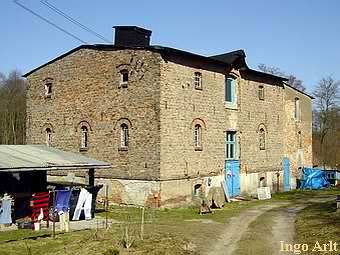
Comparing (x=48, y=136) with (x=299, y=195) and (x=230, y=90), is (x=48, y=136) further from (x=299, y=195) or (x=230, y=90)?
(x=299, y=195)

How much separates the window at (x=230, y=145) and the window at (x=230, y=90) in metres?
1.96

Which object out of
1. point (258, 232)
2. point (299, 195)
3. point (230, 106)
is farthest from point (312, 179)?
point (258, 232)

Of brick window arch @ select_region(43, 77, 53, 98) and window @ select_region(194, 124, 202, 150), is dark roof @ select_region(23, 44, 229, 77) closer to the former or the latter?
brick window arch @ select_region(43, 77, 53, 98)

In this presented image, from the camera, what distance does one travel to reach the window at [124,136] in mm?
24812

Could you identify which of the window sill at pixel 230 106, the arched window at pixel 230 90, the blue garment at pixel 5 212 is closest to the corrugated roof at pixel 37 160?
the blue garment at pixel 5 212

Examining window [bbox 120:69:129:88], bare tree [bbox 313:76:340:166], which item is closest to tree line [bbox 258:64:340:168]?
bare tree [bbox 313:76:340:166]

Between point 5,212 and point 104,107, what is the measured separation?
10.00 m

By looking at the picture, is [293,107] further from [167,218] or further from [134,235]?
[134,235]

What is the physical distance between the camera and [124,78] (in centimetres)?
2516

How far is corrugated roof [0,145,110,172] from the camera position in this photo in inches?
669

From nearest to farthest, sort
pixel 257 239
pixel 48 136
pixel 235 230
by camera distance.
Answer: pixel 257 239
pixel 235 230
pixel 48 136

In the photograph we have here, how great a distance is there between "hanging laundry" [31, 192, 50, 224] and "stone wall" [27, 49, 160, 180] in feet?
21.4

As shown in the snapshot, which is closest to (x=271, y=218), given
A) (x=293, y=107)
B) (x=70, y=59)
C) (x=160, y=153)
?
(x=160, y=153)

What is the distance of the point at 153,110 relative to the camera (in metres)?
23.8
